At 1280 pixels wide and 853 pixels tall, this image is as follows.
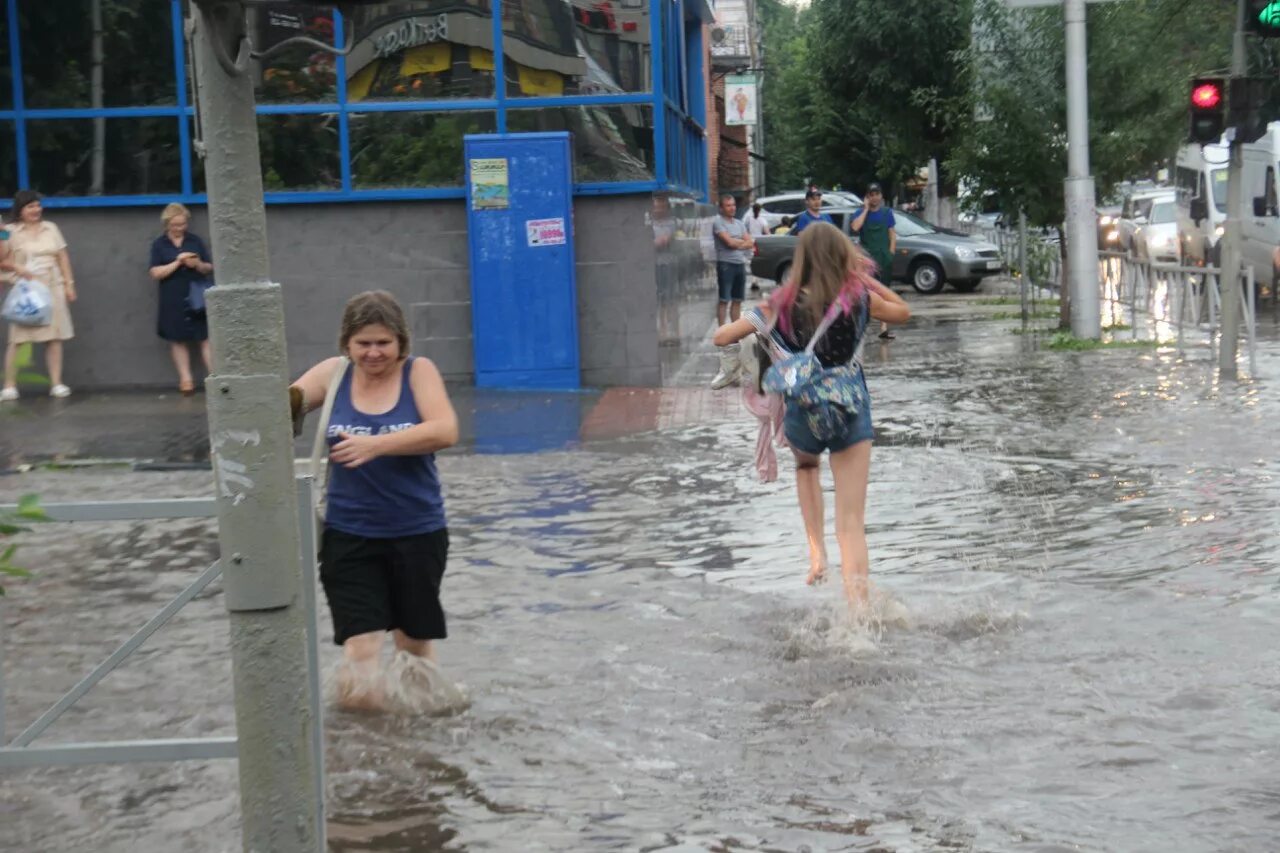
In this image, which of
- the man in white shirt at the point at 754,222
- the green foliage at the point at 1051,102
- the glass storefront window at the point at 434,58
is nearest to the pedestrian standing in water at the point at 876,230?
the green foliage at the point at 1051,102

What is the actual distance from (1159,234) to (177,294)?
81.2ft

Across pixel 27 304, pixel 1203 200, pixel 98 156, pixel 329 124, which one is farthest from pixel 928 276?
pixel 27 304

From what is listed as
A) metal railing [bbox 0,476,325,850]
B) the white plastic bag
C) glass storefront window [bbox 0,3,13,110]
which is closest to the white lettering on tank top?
metal railing [bbox 0,476,325,850]

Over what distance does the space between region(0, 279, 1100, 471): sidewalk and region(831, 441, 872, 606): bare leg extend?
5399 millimetres

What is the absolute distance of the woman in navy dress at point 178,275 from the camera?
1564cm

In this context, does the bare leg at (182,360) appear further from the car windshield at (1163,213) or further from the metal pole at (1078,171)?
the car windshield at (1163,213)

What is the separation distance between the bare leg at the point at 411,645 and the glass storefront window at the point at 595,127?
33.9 feet

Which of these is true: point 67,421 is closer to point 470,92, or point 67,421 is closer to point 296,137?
point 296,137

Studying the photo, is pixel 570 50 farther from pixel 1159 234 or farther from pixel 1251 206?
pixel 1159 234

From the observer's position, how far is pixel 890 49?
1612 inches

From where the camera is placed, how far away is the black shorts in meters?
6.12

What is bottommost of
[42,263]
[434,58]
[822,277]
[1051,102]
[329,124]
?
[822,277]

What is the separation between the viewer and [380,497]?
614cm

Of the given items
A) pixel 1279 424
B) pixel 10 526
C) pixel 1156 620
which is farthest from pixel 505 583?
pixel 1279 424
